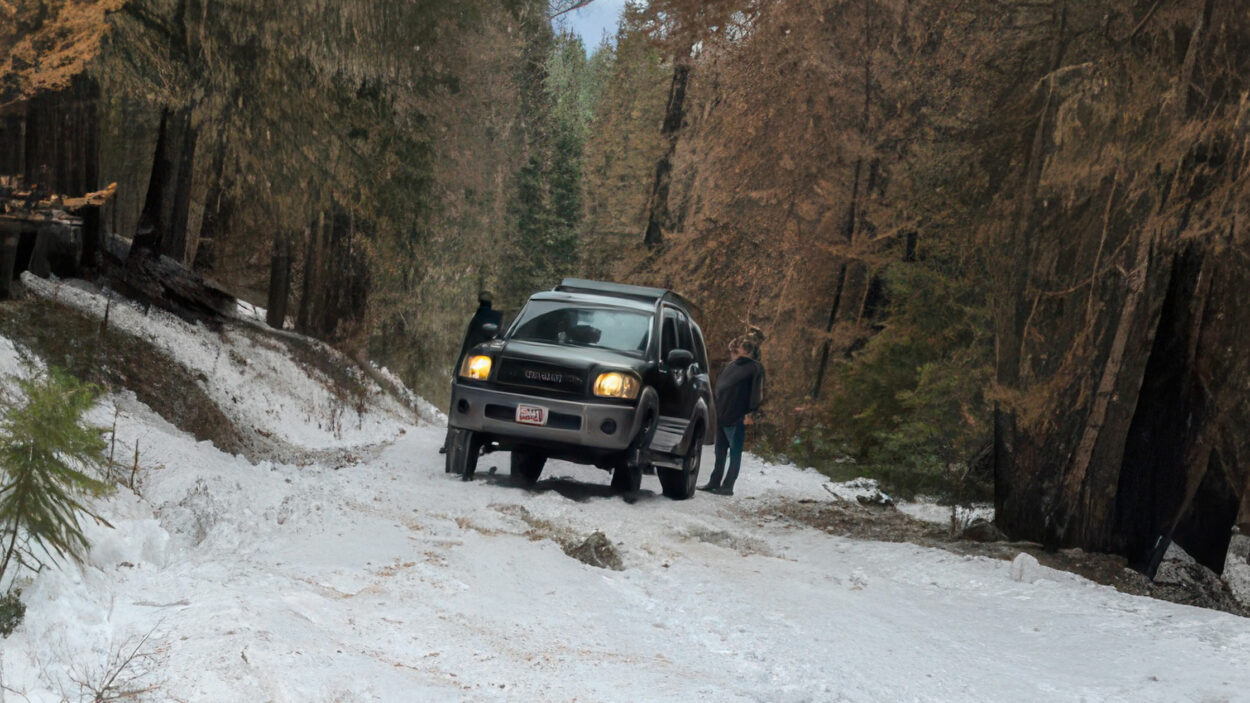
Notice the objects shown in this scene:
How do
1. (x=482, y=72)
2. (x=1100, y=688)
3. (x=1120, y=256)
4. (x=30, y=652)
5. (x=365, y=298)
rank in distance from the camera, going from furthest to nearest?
(x=482, y=72), (x=365, y=298), (x=1120, y=256), (x=1100, y=688), (x=30, y=652)

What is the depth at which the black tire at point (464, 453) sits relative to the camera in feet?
43.3

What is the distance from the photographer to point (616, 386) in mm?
12695

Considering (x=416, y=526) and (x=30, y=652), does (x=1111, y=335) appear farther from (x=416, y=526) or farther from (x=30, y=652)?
(x=30, y=652)

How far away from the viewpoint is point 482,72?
112 feet

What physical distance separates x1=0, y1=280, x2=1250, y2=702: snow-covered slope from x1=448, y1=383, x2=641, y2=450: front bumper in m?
0.61

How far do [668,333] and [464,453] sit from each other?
114 inches

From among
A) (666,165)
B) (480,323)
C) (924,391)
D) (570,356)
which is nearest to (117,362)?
(480,323)

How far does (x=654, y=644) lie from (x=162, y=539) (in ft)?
9.38

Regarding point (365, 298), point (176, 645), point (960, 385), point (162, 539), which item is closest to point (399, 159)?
point (365, 298)

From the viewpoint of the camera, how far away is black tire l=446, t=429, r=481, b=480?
43.3ft

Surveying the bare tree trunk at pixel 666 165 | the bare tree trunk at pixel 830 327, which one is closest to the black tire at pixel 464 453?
the bare tree trunk at pixel 830 327

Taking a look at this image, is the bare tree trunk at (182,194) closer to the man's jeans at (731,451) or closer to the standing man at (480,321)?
the standing man at (480,321)

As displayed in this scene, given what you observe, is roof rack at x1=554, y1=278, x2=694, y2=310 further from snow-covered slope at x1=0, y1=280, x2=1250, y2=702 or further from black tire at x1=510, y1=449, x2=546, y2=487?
snow-covered slope at x1=0, y1=280, x2=1250, y2=702

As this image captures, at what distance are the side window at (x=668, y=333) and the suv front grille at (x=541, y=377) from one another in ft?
5.21
